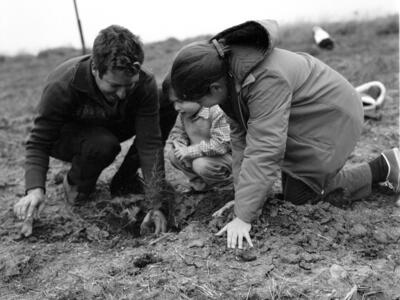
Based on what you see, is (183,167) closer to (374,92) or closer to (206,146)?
(206,146)

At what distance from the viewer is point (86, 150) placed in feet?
10.8

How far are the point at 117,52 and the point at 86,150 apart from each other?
2.78ft

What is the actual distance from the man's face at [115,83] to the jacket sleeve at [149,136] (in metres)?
0.27

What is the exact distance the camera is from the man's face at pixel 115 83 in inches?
108

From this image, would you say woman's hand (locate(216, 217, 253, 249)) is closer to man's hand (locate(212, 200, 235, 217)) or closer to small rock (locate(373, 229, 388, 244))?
man's hand (locate(212, 200, 235, 217))

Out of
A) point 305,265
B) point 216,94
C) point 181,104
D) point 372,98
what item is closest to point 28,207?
point 181,104

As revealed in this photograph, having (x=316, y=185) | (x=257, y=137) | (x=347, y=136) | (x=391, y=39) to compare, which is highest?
(x=257, y=137)

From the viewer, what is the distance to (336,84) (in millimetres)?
2830

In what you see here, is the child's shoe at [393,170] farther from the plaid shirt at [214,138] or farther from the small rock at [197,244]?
the small rock at [197,244]

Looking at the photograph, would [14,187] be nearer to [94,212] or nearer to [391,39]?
[94,212]

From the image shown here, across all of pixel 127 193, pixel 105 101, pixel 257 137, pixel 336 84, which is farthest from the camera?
pixel 127 193

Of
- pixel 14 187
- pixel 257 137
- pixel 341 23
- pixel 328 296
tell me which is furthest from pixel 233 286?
pixel 341 23

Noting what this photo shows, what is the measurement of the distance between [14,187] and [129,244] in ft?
5.15

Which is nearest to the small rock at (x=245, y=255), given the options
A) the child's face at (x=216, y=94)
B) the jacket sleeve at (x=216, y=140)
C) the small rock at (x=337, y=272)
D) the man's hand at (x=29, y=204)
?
the small rock at (x=337, y=272)
